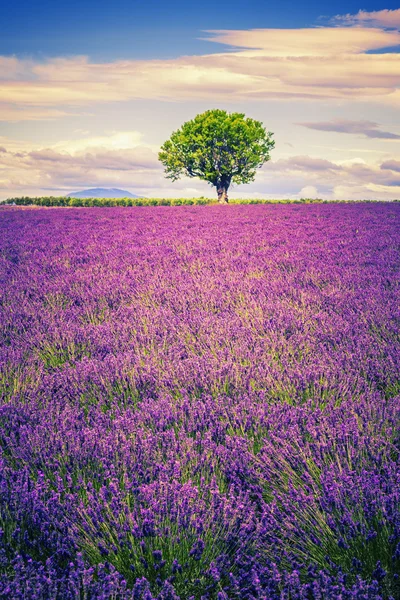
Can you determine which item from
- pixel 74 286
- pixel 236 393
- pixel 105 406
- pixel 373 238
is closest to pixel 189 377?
pixel 236 393

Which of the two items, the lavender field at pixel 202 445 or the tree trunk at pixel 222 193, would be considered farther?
the tree trunk at pixel 222 193

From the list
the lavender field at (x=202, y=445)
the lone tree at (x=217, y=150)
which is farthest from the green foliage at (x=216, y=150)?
the lavender field at (x=202, y=445)

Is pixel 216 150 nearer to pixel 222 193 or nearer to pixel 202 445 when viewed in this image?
pixel 222 193

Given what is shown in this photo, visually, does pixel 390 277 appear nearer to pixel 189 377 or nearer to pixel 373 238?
pixel 189 377

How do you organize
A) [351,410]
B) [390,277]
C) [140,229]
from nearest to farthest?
[351,410] < [390,277] < [140,229]

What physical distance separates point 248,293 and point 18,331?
7.03 feet

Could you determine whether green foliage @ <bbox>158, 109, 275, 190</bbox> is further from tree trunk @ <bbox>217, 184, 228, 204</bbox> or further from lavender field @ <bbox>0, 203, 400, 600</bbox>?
lavender field @ <bbox>0, 203, 400, 600</bbox>

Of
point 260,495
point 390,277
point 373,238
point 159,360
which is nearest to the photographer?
point 260,495

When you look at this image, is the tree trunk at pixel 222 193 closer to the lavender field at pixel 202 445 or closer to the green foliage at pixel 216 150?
the green foliage at pixel 216 150

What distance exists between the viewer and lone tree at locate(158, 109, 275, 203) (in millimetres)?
36125

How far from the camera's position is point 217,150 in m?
36.5

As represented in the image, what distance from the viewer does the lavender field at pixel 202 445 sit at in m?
1.37

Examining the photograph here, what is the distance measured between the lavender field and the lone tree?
3365 centimetres

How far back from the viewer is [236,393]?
247 centimetres
